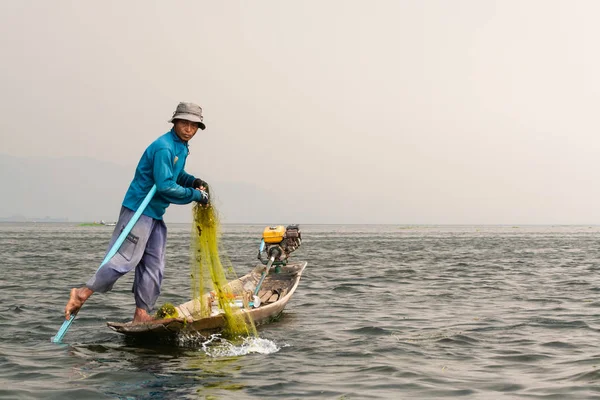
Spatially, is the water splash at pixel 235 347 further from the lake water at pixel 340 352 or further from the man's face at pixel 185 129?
the man's face at pixel 185 129

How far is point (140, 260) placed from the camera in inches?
317

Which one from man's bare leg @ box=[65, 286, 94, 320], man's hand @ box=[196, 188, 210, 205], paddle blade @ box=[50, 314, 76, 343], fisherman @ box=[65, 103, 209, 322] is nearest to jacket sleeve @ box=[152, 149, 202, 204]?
fisherman @ box=[65, 103, 209, 322]

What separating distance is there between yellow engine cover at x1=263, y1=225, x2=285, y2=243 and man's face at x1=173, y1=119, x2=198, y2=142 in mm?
4481

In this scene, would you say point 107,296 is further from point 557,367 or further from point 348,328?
point 557,367

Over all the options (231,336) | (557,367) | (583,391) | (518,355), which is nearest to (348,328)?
(231,336)

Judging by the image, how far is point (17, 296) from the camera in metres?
13.1

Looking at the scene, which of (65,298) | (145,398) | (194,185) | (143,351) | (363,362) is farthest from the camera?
(65,298)

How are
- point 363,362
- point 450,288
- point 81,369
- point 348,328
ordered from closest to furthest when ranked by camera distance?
point 81,369, point 363,362, point 348,328, point 450,288

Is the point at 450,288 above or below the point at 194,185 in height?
below

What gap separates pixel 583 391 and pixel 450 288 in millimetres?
9719

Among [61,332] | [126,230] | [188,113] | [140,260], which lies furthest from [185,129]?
[61,332]

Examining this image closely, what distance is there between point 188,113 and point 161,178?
0.90 m

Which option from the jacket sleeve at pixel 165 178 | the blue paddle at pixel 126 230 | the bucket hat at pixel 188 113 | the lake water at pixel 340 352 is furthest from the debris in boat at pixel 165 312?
the bucket hat at pixel 188 113

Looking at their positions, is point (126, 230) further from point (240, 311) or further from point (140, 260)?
point (240, 311)
